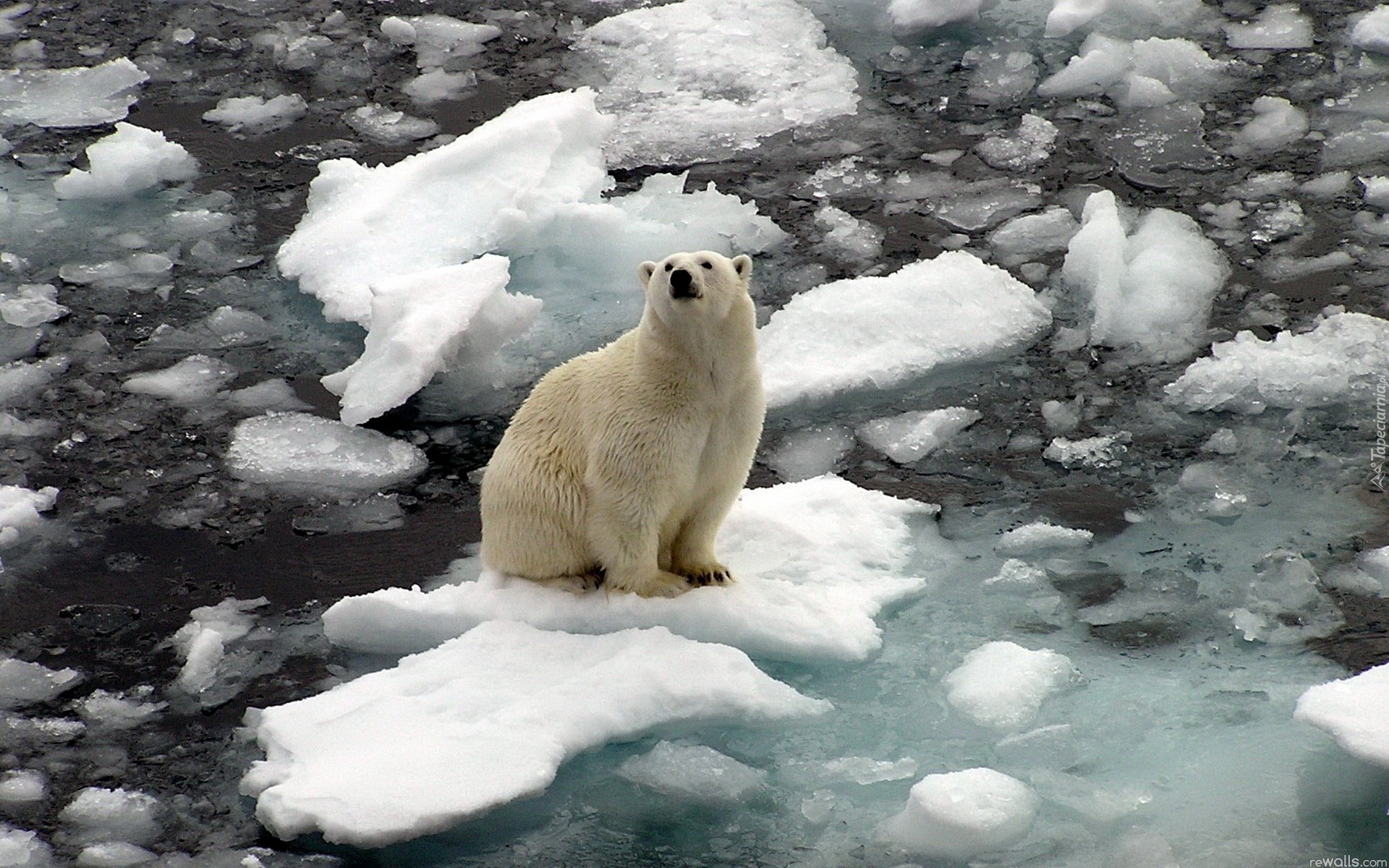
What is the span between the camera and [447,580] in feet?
Answer: 14.8

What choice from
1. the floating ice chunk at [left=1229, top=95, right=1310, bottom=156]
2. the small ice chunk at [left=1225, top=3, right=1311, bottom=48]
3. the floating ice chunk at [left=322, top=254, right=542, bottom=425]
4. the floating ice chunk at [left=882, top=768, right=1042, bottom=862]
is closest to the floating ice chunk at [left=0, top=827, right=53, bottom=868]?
the floating ice chunk at [left=882, top=768, right=1042, bottom=862]

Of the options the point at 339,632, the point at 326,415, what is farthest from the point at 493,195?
the point at 339,632

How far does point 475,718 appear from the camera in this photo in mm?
3713

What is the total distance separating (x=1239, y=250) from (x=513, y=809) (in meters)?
3.72

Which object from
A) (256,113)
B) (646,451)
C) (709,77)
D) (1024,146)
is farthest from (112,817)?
(709,77)

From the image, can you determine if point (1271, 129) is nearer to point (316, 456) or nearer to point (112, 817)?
point (316, 456)

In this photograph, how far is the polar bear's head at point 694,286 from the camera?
3.80 m

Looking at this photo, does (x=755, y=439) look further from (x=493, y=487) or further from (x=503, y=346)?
(x=503, y=346)

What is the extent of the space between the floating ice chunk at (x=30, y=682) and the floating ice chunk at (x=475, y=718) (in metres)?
0.57

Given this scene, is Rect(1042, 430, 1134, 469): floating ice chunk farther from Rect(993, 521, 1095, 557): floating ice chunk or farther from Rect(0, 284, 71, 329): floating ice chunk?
Rect(0, 284, 71, 329): floating ice chunk

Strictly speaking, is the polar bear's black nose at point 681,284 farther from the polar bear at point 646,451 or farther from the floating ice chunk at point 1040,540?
the floating ice chunk at point 1040,540

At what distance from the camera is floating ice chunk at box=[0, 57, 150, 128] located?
24.0 feet

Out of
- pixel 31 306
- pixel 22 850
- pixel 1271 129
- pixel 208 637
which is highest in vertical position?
pixel 1271 129

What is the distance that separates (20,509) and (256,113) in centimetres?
306
